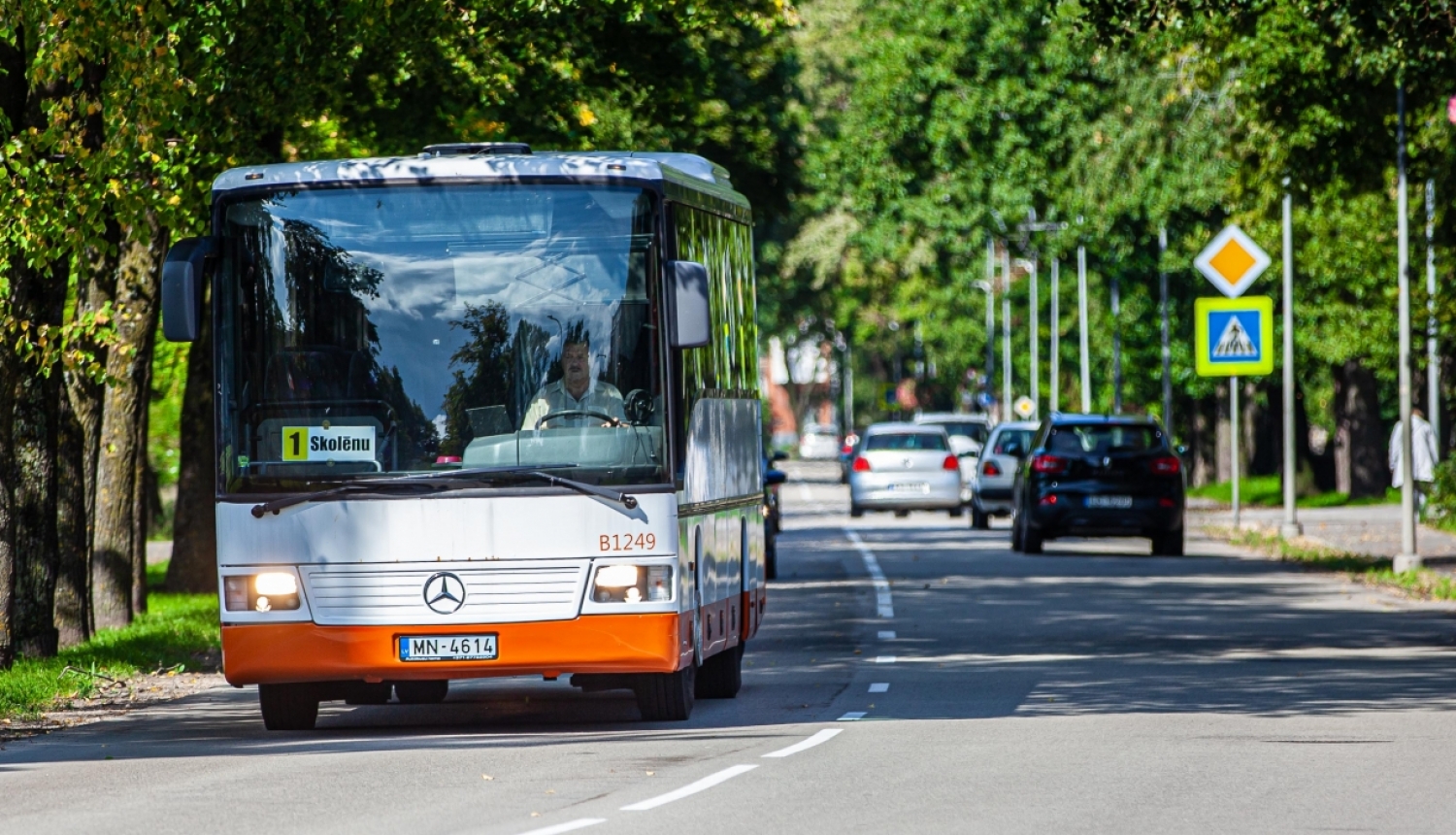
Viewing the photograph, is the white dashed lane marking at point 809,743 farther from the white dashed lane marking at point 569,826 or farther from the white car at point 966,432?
the white car at point 966,432

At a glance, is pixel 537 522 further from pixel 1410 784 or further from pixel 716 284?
pixel 1410 784

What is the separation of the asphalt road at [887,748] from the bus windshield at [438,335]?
58.9 inches

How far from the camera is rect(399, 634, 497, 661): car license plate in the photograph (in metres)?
12.8

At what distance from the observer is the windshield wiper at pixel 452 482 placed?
12812mm

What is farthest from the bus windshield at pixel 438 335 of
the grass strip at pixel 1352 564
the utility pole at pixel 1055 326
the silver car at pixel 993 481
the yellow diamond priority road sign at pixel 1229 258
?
the utility pole at pixel 1055 326

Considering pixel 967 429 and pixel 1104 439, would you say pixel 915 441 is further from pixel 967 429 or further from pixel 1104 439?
pixel 1104 439

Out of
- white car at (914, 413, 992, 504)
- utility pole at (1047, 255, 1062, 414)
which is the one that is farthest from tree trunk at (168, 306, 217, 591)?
utility pole at (1047, 255, 1062, 414)

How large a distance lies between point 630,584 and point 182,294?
263 centimetres

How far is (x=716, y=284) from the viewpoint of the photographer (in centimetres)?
1466

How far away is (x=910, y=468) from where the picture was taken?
46.0 meters

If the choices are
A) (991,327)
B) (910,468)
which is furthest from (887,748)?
(991,327)

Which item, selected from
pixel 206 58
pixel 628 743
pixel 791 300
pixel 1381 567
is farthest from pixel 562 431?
pixel 791 300

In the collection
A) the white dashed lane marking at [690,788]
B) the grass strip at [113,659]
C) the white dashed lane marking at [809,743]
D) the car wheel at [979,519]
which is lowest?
the car wheel at [979,519]

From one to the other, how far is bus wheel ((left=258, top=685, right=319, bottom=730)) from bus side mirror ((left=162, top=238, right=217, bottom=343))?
83.7 inches
